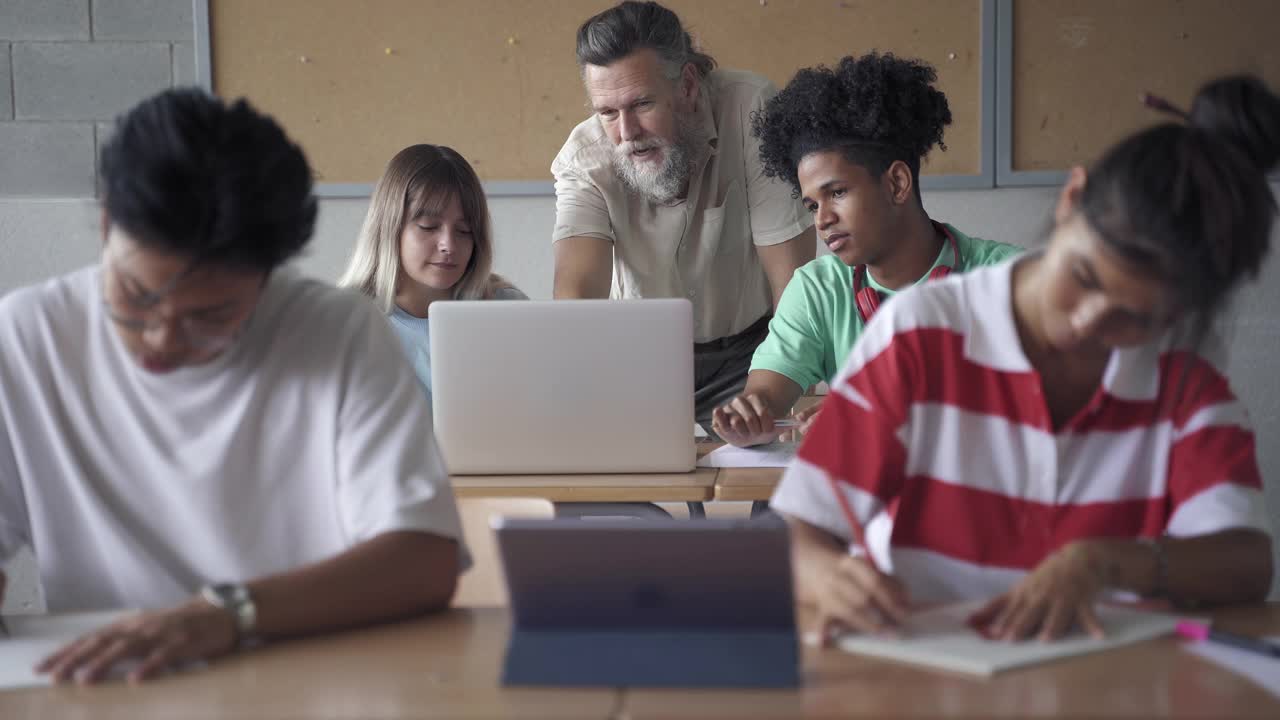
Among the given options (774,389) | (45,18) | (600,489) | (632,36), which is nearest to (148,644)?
(600,489)

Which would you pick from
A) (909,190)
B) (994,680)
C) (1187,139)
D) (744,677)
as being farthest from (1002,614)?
(909,190)

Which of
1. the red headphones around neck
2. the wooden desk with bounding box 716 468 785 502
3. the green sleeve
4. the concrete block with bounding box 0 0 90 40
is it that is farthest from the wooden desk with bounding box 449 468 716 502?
the concrete block with bounding box 0 0 90 40

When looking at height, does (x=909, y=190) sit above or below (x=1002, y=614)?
above

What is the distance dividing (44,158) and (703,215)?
2.07 meters

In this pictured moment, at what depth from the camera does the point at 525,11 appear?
3.50m

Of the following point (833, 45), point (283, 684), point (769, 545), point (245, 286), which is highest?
point (833, 45)

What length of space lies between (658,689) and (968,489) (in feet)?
1.51

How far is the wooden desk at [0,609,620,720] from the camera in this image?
907 mm

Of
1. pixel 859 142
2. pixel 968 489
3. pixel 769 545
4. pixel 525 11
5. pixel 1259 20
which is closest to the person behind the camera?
pixel 769 545

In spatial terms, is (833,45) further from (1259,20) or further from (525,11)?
(1259,20)

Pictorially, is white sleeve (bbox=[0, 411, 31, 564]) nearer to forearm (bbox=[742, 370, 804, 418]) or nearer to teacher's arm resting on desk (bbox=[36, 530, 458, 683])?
teacher's arm resting on desk (bbox=[36, 530, 458, 683])

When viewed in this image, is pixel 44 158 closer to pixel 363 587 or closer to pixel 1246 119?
pixel 363 587

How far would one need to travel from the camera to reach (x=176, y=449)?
1249mm

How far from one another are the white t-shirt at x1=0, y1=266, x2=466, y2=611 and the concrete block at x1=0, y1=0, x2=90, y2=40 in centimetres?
267
